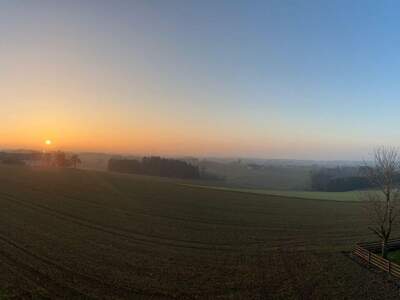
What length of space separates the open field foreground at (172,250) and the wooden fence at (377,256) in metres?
1.35

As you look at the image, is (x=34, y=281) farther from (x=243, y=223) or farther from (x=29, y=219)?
(x=243, y=223)

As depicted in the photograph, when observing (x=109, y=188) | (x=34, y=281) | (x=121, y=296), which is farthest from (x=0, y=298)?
(x=109, y=188)

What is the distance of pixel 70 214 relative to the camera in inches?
1594

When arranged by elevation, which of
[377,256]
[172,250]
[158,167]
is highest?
[158,167]

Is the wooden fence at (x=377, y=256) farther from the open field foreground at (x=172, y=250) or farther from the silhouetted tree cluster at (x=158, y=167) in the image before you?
the silhouetted tree cluster at (x=158, y=167)

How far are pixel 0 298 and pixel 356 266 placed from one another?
70.6 ft

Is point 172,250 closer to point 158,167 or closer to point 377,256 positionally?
point 377,256

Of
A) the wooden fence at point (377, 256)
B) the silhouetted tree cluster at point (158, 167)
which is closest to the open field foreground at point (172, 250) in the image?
the wooden fence at point (377, 256)

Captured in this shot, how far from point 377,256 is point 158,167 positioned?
90934 mm


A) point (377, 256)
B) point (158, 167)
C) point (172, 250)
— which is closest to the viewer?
point (377, 256)

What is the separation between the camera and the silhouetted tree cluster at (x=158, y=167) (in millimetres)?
111812

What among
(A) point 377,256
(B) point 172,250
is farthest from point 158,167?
(A) point 377,256

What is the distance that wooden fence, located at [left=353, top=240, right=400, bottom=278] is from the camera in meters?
25.5

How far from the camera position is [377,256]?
27719 millimetres
